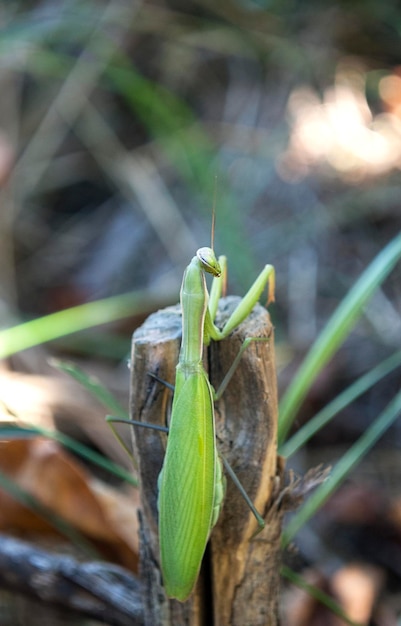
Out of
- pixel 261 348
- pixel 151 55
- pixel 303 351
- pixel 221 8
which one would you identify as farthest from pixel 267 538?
pixel 151 55

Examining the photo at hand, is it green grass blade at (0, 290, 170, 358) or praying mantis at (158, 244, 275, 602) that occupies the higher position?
green grass blade at (0, 290, 170, 358)

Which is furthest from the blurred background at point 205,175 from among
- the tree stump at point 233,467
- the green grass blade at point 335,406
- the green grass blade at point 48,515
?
the tree stump at point 233,467

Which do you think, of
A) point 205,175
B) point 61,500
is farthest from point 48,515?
point 205,175

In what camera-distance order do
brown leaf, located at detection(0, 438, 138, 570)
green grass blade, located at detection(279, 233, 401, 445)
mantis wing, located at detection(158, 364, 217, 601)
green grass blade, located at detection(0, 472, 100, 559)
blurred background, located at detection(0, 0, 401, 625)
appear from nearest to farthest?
mantis wing, located at detection(158, 364, 217, 601) → green grass blade, located at detection(279, 233, 401, 445) → green grass blade, located at detection(0, 472, 100, 559) → brown leaf, located at detection(0, 438, 138, 570) → blurred background, located at detection(0, 0, 401, 625)

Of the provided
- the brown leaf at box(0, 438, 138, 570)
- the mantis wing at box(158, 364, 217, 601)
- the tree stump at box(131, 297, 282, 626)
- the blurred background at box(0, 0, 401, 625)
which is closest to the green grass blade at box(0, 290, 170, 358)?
the brown leaf at box(0, 438, 138, 570)

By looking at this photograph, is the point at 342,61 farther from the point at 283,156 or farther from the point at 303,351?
the point at 303,351

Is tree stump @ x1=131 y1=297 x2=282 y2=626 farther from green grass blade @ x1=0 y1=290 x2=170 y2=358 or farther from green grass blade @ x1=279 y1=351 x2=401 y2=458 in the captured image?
green grass blade @ x1=0 y1=290 x2=170 y2=358

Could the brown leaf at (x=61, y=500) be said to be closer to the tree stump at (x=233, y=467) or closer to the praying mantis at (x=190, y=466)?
the tree stump at (x=233, y=467)
